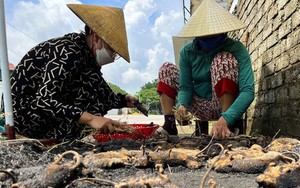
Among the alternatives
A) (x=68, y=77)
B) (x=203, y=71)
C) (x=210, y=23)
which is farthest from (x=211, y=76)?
(x=68, y=77)

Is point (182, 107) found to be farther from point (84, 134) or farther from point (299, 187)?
point (299, 187)

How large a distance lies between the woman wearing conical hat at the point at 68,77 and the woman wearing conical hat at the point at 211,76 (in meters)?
0.72

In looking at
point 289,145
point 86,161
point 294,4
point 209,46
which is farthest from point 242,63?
point 86,161

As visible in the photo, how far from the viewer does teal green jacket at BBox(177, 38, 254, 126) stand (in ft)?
9.91

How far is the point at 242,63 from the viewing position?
3.10 metres

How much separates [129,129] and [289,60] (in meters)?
1.52

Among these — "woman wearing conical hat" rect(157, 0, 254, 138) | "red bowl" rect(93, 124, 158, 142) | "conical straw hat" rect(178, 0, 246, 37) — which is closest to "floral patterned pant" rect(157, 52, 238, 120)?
"woman wearing conical hat" rect(157, 0, 254, 138)

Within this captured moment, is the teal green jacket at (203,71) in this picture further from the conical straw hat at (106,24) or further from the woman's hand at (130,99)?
the conical straw hat at (106,24)

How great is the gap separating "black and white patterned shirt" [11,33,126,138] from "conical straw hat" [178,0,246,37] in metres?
0.91

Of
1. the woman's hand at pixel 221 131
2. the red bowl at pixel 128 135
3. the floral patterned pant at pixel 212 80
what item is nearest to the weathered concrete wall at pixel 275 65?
the floral patterned pant at pixel 212 80

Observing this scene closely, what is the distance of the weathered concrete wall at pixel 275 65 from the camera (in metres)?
3.08

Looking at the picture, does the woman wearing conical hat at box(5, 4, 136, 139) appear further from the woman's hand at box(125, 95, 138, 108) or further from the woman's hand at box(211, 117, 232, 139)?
the woman's hand at box(211, 117, 232, 139)

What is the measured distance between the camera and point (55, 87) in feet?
8.61

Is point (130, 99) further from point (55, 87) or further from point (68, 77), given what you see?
point (55, 87)
